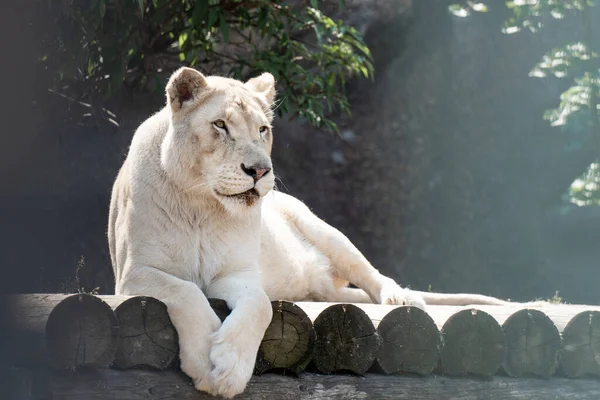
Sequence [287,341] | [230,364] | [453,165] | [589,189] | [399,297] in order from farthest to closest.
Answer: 1. [453,165]
2. [589,189]
3. [399,297]
4. [287,341]
5. [230,364]

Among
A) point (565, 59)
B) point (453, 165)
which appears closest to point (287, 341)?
point (565, 59)

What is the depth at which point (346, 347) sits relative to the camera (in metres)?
2.96

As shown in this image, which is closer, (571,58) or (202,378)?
(202,378)

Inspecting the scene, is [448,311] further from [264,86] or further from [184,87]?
[184,87]

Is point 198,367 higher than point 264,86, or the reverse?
point 264,86

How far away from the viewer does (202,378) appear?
8.16 feet

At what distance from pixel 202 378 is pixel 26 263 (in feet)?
4.29

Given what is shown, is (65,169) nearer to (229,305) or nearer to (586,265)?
(229,305)

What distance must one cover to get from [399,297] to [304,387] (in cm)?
121

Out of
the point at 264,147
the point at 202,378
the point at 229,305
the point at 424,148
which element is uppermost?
the point at 424,148

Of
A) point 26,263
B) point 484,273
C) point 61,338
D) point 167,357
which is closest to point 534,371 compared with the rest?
point 167,357

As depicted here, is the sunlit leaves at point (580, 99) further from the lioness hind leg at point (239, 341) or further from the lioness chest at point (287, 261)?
the lioness hind leg at point (239, 341)

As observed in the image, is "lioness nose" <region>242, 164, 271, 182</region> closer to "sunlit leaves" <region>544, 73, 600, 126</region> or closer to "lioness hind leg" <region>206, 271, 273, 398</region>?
"lioness hind leg" <region>206, 271, 273, 398</region>

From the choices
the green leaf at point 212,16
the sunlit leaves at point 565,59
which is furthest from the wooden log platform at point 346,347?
the green leaf at point 212,16
